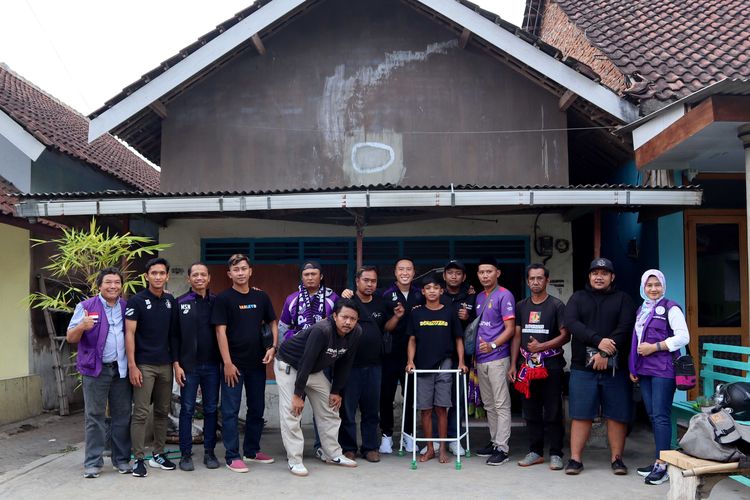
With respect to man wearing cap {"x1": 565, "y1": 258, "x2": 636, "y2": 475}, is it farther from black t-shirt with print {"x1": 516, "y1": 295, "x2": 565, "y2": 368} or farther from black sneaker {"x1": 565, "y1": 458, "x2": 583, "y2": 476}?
black t-shirt with print {"x1": 516, "y1": 295, "x2": 565, "y2": 368}

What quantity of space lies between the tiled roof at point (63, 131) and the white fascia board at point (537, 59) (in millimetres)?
6220

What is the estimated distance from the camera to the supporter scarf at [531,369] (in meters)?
6.32

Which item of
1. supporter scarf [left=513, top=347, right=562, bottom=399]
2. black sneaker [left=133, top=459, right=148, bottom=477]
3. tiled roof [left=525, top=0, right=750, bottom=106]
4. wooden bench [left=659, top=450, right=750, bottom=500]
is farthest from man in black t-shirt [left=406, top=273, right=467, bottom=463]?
tiled roof [left=525, top=0, right=750, bottom=106]

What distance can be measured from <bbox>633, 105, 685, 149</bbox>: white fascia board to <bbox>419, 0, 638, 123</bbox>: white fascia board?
1177mm

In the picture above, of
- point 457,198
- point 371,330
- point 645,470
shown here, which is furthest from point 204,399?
point 645,470

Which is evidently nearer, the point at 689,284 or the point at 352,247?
the point at 689,284

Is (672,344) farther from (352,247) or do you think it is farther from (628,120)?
(352,247)

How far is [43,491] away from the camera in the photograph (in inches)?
225

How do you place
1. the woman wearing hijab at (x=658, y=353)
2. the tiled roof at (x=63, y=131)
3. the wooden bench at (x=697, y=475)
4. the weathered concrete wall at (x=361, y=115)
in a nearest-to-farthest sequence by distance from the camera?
the wooden bench at (x=697, y=475), the woman wearing hijab at (x=658, y=353), the weathered concrete wall at (x=361, y=115), the tiled roof at (x=63, y=131)

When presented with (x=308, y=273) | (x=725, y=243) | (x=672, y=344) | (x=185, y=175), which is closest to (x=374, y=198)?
(x=308, y=273)

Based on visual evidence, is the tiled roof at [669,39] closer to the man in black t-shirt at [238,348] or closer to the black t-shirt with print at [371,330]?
the black t-shirt with print at [371,330]

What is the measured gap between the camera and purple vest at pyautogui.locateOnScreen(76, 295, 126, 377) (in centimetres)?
594

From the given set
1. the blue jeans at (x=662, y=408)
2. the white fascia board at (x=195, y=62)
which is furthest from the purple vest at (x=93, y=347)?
the blue jeans at (x=662, y=408)

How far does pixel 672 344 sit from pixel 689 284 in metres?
2.63
